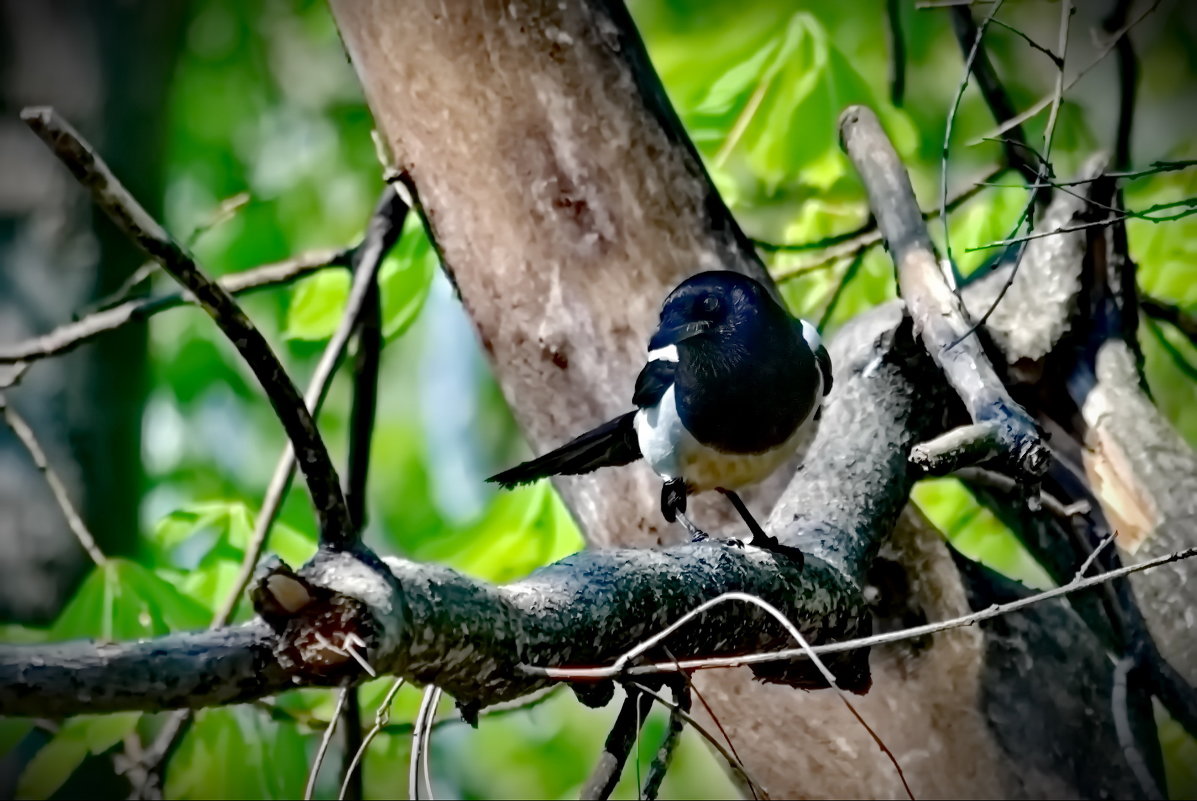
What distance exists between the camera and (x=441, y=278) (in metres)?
1.45

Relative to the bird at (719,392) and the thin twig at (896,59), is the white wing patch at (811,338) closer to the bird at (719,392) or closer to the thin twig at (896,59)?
the bird at (719,392)

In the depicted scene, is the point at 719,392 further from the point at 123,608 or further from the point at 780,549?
the point at 123,608

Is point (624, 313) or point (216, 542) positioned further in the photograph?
point (216, 542)

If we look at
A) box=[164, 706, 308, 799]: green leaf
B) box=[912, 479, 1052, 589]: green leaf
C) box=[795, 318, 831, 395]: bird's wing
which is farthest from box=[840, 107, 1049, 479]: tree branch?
box=[164, 706, 308, 799]: green leaf

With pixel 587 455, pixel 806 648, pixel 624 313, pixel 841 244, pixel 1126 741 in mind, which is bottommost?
pixel 1126 741

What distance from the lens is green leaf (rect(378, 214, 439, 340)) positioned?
130cm

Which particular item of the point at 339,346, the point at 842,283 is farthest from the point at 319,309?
the point at 842,283

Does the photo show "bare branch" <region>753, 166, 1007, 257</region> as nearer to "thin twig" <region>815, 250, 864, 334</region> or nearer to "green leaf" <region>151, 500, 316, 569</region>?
"thin twig" <region>815, 250, 864, 334</region>

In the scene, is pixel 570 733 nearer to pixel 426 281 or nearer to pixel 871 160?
pixel 426 281

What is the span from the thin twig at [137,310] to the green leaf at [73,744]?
29 centimetres

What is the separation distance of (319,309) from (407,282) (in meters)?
0.13

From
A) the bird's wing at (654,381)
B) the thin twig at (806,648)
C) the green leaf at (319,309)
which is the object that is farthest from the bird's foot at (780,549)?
the green leaf at (319,309)

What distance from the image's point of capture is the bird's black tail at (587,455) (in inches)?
31.8

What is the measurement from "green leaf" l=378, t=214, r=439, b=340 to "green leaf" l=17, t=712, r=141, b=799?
0.69 meters
